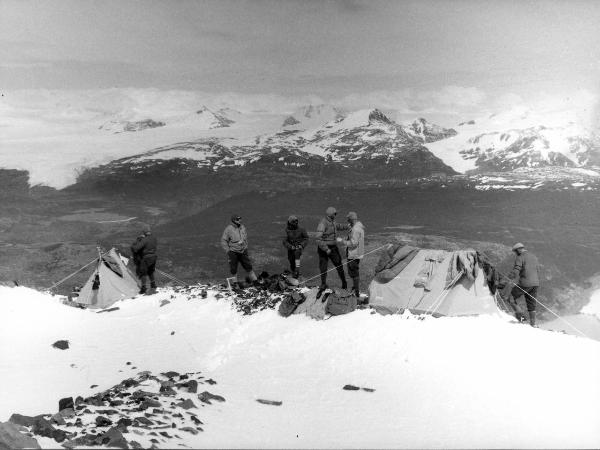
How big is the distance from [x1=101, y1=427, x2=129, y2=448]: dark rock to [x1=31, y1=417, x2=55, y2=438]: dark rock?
0.87m

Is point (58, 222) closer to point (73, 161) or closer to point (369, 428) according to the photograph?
point (73, 161)

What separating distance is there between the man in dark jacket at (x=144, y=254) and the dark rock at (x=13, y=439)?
9550 mm

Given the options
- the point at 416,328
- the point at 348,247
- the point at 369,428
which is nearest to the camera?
the point at 369,428

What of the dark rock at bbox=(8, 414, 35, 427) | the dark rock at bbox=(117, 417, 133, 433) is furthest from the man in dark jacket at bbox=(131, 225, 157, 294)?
the dark rock at bbox=(117, 417, 133, 433)

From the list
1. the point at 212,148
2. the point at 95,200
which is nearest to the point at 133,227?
the point at 95,200

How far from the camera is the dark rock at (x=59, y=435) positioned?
6.66 meters

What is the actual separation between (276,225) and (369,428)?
4250cm

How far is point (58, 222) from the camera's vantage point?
54500 millimetres

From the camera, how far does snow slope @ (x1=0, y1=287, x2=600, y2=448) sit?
7797mm

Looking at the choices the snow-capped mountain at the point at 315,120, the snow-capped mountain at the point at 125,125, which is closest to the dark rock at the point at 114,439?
the snow-capped mountain at the point at 315,120

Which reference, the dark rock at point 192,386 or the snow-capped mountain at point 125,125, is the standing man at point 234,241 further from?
the snow-capped mountain at point 125,125

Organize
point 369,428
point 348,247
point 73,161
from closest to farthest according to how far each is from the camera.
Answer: point 369,428, point 348,247, point 73,161

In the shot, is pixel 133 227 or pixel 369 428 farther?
pixel 133 227

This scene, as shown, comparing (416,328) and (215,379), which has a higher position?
(416,328)
